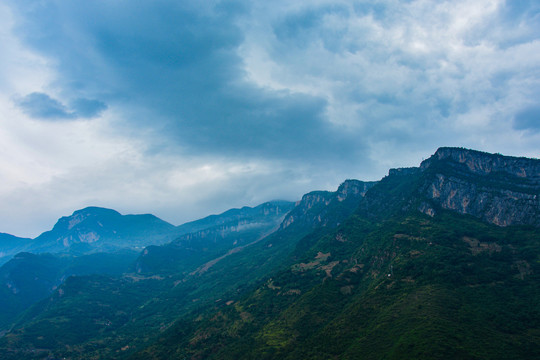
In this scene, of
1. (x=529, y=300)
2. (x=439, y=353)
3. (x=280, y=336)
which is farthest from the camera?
(x=280, y=336)

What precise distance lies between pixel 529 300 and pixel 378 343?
92.2 m

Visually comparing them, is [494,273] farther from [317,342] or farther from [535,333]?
[317,342]

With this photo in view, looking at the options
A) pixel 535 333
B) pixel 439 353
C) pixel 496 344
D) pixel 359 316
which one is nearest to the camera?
pixel 439 353

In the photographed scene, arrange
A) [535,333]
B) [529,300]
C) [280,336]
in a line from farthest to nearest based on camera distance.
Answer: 1. [280,336]
2. [529,300]
3. [535,333]

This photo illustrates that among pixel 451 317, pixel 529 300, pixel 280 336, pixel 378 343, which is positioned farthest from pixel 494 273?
pixel 280 336

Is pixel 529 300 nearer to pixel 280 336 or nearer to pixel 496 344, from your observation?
pixel 496 344

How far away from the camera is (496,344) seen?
12912 centimetres

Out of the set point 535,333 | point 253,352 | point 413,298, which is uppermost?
point 413,298

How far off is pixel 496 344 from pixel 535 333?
2808 centimetres

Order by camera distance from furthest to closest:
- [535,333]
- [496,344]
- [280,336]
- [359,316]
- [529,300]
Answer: [280,336] → [359,316] → [529,300] → [535,333] → [496,344]

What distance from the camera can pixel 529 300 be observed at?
16688 cm

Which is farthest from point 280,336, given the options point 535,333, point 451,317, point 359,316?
point 535,333

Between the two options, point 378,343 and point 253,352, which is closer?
point 378,343

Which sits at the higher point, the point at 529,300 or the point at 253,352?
the point at 529,300
